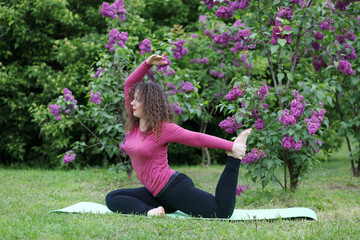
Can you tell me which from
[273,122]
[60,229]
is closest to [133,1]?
[273,122]

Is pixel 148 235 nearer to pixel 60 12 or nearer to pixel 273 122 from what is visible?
pixel 273 122

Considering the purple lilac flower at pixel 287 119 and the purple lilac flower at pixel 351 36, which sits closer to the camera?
the purple lilac flower at pixel 287 119

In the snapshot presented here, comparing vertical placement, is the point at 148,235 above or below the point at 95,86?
below

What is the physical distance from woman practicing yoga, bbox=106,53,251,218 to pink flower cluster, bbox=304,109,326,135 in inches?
31.8

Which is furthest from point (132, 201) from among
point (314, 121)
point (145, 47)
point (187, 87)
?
point (145, 47)

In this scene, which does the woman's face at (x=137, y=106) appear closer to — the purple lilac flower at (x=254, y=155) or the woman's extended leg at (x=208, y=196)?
the woman's extended leg at (x=208, y=196)

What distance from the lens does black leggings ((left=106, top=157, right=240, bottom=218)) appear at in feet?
11.0

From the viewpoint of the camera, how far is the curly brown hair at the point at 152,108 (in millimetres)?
3543

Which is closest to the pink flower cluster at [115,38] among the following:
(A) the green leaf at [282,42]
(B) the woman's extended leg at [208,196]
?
(A) the green leaf at [282,42]

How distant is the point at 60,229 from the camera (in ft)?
9.34

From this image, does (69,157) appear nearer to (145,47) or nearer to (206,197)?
(145,47)

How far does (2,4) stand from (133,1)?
2.40 m

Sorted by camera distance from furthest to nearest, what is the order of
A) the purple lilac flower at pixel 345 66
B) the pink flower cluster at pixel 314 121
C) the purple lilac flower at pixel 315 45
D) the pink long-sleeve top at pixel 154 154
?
1. the purple lilac flower at pixel 315 45
2. the purple lilac flower at pixel 345 66
3. the pink flower cluster at pixel 314 121
4. the pink long-sleeve top at pixel 154 154

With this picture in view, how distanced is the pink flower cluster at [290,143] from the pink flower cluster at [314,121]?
18 cm
